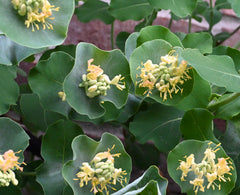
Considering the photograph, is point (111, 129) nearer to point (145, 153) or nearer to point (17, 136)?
point (145, 153)

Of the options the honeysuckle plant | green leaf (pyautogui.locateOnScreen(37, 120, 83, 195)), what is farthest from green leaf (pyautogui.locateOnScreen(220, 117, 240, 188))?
green leaf (pyautogui.locateOnScreen(37, 120, 83, 195))

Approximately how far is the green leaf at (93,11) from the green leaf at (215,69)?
0.34 m

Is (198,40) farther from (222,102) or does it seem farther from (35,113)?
(35,113)

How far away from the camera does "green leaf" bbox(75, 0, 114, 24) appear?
84 cm

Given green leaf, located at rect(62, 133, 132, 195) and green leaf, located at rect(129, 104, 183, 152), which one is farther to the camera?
green leaf, located at rect(129, 104, 183, 152)

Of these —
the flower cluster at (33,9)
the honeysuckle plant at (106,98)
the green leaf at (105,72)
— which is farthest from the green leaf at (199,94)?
the flower cluster at (33,9)

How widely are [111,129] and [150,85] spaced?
1.22ft

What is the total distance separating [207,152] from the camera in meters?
0.53

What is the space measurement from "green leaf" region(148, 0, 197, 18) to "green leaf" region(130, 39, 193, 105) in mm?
70

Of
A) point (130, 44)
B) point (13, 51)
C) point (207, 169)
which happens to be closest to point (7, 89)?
point (13, 51)

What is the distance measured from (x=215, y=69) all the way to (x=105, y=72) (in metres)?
0.14

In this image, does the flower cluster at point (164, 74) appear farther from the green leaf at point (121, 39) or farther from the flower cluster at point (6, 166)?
the green leaf at point (121, 39)

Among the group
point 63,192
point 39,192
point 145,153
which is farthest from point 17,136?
point 145,153

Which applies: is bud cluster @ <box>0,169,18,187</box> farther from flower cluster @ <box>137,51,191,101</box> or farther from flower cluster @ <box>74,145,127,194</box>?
flower cluster @ <box>137,51,191,101</box>
